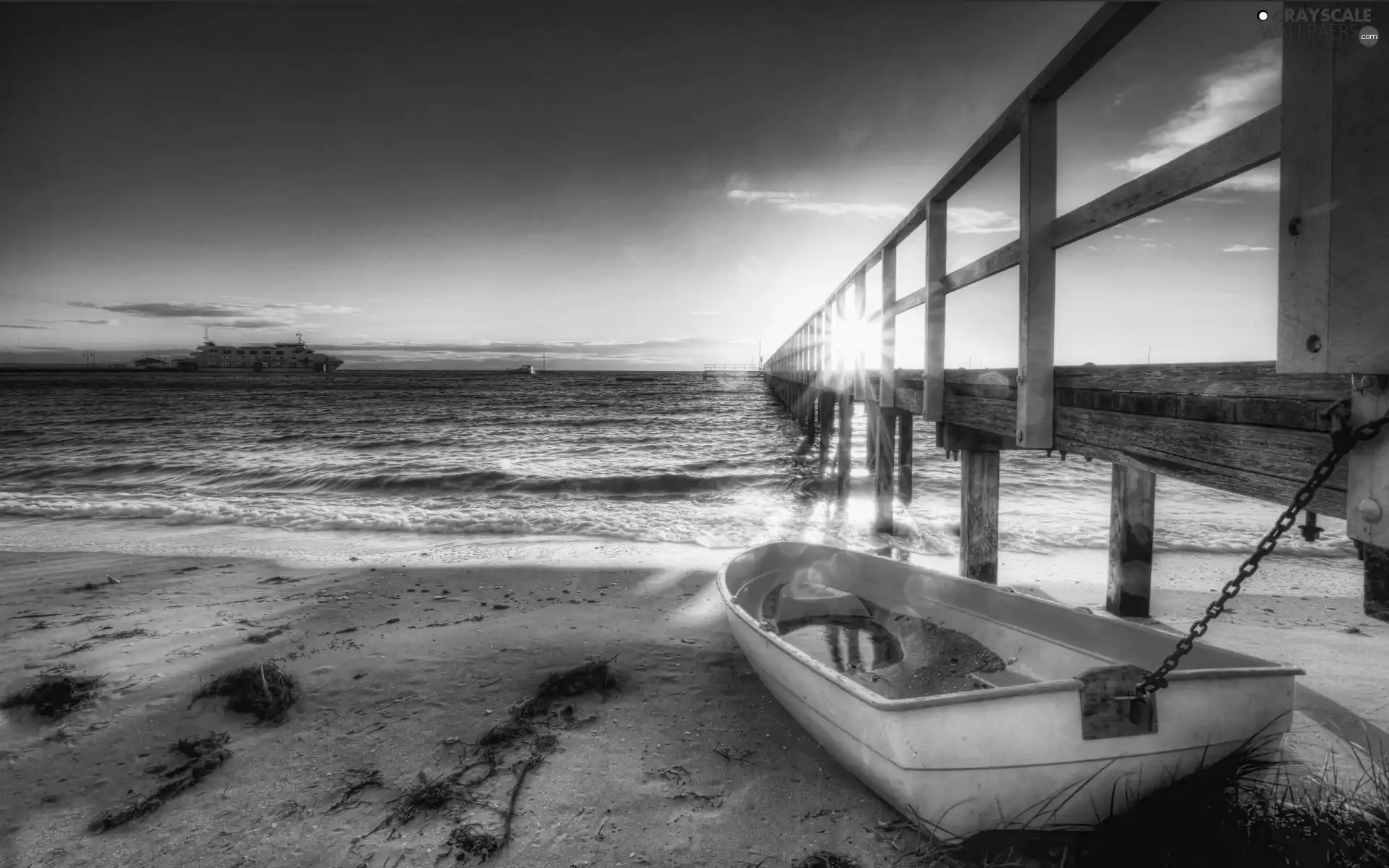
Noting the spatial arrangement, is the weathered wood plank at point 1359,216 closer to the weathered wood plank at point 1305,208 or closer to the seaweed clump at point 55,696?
the weathered wood plank at point 1305,208

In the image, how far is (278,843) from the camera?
264 centimetres

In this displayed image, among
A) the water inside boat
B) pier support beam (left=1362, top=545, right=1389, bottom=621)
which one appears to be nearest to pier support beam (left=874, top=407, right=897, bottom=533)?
the water inside boat

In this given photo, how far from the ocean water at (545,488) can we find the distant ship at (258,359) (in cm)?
11665

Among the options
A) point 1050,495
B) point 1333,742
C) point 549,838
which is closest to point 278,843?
point 549,838

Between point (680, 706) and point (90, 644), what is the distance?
168 inches

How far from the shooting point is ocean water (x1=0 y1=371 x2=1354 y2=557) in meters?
8.77

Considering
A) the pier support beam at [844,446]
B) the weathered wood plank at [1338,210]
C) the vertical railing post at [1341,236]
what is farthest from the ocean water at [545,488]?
the weathered wood plank at [1338,210]

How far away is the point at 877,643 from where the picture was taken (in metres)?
4.07

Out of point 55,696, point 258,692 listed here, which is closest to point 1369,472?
point 258,692

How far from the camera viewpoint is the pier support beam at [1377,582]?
5.67 feet

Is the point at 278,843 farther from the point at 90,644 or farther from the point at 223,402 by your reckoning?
the point at 223,402

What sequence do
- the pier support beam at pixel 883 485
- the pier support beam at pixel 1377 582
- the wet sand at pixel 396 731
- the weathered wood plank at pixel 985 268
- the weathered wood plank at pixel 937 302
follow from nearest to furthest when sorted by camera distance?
the pier support beam at pixel 1377 582 → the wet sand at pixel 396 731 → the weathered wood plank at pixel 985 268 → the weathered wood plank at pixel 937 302 → the pier support beam at pixel 883 485

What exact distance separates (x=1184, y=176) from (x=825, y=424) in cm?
1318

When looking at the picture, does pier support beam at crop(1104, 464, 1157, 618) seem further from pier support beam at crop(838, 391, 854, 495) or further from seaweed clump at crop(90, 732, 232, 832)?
seaweed clump at crop(90, 732, 232, 832)
